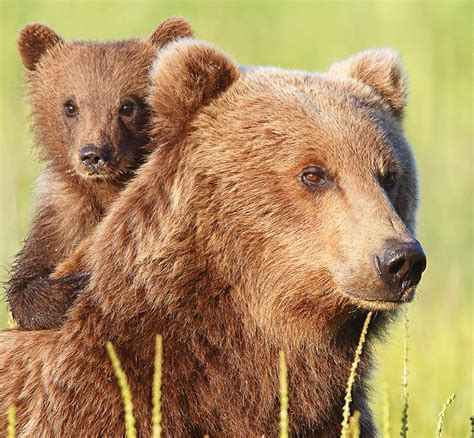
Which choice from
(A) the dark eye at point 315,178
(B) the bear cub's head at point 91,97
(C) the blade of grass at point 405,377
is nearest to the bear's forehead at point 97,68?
(B) the bear cub's head at point 91,97

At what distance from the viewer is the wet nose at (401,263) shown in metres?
4.20

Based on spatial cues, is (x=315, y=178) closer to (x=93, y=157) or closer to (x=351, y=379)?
(x=351, y=379)

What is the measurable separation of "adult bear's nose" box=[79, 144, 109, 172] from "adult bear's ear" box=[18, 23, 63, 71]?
4.05ft

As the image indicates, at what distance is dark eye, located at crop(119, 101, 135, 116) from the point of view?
237 inches

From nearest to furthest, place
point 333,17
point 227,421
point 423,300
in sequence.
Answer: point 227,421 → point 423,300 → point 333,17

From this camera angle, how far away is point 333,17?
16625 millimetres

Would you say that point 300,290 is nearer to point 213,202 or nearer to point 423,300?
point 213,202

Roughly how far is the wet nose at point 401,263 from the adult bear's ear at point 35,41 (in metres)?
3.27

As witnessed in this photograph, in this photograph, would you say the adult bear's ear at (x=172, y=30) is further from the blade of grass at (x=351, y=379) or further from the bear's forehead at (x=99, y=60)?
the blade of grass at (x=351, y=379)

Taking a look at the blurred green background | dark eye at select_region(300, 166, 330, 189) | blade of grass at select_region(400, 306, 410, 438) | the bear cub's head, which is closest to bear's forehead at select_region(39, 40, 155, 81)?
the bear cub's head

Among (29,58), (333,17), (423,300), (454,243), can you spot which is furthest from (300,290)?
(333,17)

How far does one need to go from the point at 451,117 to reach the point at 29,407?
10482 mm

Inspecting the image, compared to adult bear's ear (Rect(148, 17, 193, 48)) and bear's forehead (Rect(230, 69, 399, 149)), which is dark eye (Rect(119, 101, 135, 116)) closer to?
adult bear's ear (Rect(148, 17, 193, 48))

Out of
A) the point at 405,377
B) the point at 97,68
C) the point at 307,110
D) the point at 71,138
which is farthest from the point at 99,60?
the point at 405,377
